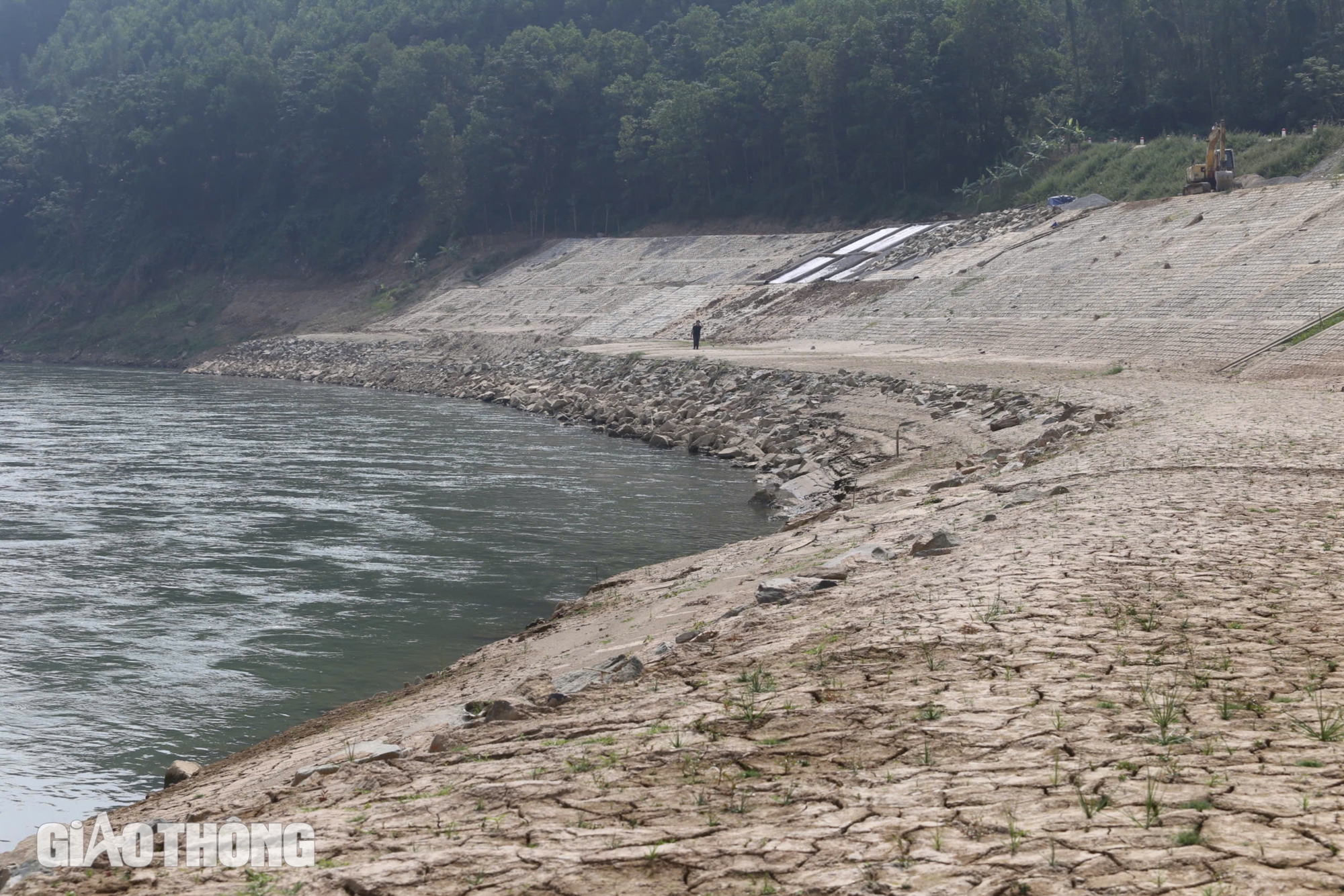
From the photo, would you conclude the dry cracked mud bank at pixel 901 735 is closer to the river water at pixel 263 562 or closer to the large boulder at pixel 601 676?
the large boulder at pixel 601 676

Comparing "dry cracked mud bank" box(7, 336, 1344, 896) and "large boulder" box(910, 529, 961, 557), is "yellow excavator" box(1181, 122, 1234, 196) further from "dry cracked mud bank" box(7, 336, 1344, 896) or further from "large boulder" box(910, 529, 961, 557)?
"large boulder" box(910, 529, 961, 557)

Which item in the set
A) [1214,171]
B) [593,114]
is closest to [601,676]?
[1214,171]

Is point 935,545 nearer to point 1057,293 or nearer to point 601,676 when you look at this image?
point 601,676

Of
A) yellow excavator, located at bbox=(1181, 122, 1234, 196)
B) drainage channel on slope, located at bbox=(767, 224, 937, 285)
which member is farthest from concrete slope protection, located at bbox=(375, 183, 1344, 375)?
yellow excavator, located at bbox=(1181, 122, 1234, 196)

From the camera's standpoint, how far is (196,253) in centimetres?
9194

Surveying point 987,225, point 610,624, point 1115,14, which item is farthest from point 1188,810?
point 1115,14

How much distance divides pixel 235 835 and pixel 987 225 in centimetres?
4615

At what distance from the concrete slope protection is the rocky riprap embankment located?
496cm

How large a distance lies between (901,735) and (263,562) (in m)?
13.3

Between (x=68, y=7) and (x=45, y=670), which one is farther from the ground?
(x=68, y=7)

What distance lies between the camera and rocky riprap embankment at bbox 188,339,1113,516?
71.4ft

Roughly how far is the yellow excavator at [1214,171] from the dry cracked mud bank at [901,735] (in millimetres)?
31357

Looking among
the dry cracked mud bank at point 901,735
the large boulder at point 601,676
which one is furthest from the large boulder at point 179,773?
the large boulder at point 601,676

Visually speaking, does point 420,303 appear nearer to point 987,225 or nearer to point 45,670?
point 987,225
